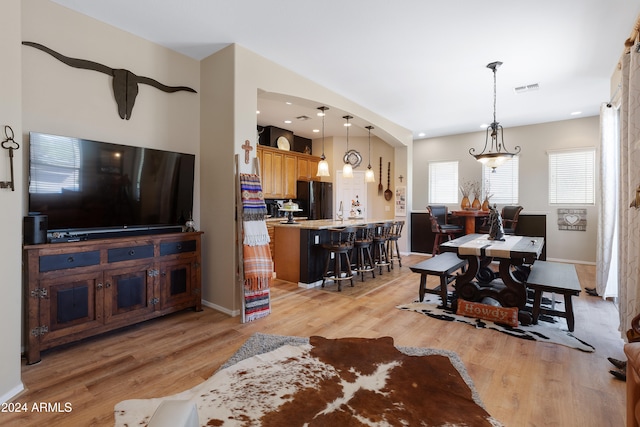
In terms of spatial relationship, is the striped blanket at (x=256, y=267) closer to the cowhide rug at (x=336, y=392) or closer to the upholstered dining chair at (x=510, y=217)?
the cowhide rug at (x=336, y=392)

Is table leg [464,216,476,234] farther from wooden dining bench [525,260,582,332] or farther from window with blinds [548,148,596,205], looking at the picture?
wooden dining bench [525,260,582,332]

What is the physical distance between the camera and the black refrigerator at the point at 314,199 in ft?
23.9

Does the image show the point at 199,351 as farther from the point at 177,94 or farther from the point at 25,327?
the point at 177,94

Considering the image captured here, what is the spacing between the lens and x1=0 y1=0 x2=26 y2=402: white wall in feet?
6.23

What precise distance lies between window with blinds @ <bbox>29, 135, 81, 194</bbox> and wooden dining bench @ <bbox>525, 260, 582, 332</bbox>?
4302mm

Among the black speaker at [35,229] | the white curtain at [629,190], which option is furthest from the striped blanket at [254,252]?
the white curtain at [629,190]

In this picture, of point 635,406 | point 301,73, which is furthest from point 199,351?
point 301,73

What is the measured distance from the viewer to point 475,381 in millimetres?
2125

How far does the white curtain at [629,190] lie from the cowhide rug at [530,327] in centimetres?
41

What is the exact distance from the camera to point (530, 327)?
9.91 feet

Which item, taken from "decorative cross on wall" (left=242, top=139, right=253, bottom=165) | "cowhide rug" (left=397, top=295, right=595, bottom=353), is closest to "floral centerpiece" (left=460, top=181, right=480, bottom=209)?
"cowhide rug" (left=397, top=295, right=595, bottom=353)

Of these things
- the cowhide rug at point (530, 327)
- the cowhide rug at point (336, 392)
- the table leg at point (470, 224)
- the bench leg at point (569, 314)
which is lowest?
the cowhide rug at point (336, 392)

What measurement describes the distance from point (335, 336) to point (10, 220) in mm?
2526

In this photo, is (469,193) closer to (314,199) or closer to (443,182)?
(443,182)
